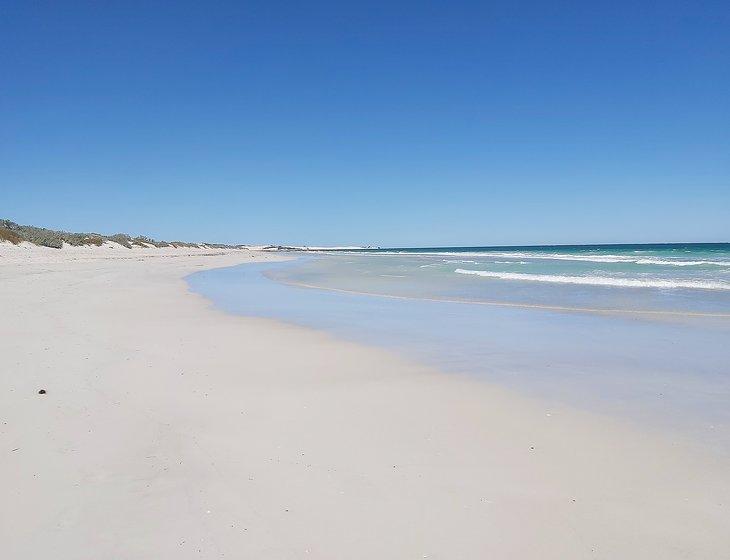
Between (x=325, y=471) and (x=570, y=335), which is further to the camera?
(x=570, y=335)

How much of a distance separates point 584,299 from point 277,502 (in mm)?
13685

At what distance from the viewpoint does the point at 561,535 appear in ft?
9.27

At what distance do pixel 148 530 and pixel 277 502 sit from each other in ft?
2.54

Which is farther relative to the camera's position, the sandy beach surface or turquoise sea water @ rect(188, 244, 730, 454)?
turquoise sea water @ rect(188, 244, 730, 454)

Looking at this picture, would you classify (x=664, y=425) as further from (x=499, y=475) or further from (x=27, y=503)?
(x=27, y=503)

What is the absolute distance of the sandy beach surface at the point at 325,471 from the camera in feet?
9.08

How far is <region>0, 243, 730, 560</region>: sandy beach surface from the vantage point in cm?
277

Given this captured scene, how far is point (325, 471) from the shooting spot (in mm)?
3562

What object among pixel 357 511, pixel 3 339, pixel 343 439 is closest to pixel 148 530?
pixel 357 511

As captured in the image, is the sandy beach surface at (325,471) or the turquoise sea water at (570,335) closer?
the sandy beach surface at (325,471)

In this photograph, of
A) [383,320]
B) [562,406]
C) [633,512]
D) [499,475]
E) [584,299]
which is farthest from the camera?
[584,299]

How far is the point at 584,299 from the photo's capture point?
48.0 ft

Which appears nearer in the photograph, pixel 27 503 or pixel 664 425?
pixel 27 503

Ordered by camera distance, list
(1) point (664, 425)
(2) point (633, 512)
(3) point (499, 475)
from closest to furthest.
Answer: (2) point (633, 512) < (3) point (499, 475) < (1) point (664, 425)
